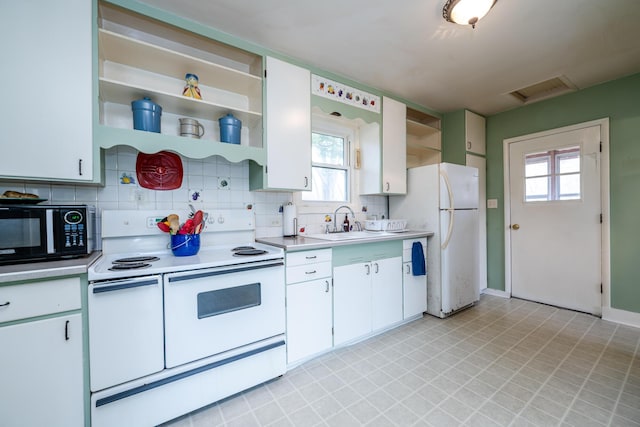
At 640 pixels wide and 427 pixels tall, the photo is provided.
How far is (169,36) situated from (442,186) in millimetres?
2801

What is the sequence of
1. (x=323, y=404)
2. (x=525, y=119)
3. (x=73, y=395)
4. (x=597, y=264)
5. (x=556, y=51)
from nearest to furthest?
(x=73, y=395), (x=323, y=404), (x=556, y=51), (x=597, y=264), (x=525, y=119)

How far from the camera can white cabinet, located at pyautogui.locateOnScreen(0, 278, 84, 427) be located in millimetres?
1123

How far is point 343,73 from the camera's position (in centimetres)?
257

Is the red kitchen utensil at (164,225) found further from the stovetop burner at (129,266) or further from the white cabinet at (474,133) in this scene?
the white cabinet at (474,133)

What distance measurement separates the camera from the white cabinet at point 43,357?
1.12 meters

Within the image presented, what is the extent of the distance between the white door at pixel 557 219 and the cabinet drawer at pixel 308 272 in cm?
284

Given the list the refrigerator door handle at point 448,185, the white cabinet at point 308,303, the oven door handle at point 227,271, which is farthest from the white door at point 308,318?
the refrigerator door handle at point 448,185

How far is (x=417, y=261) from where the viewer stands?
2713 mm

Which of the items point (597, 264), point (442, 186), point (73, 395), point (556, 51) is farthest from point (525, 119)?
point (73, 395)

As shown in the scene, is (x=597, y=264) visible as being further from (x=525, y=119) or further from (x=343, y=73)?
(x=343, y=73)

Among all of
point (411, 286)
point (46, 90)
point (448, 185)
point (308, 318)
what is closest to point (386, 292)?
point (411, 286)

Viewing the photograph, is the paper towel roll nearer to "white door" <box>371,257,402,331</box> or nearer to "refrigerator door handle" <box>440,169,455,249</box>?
"white door" <box>371,257,402,331</box>

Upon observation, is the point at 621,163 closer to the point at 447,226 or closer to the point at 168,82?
the point at 447,226

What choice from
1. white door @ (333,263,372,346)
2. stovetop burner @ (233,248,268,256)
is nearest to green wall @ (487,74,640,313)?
white door @ (333,263,372,346)
